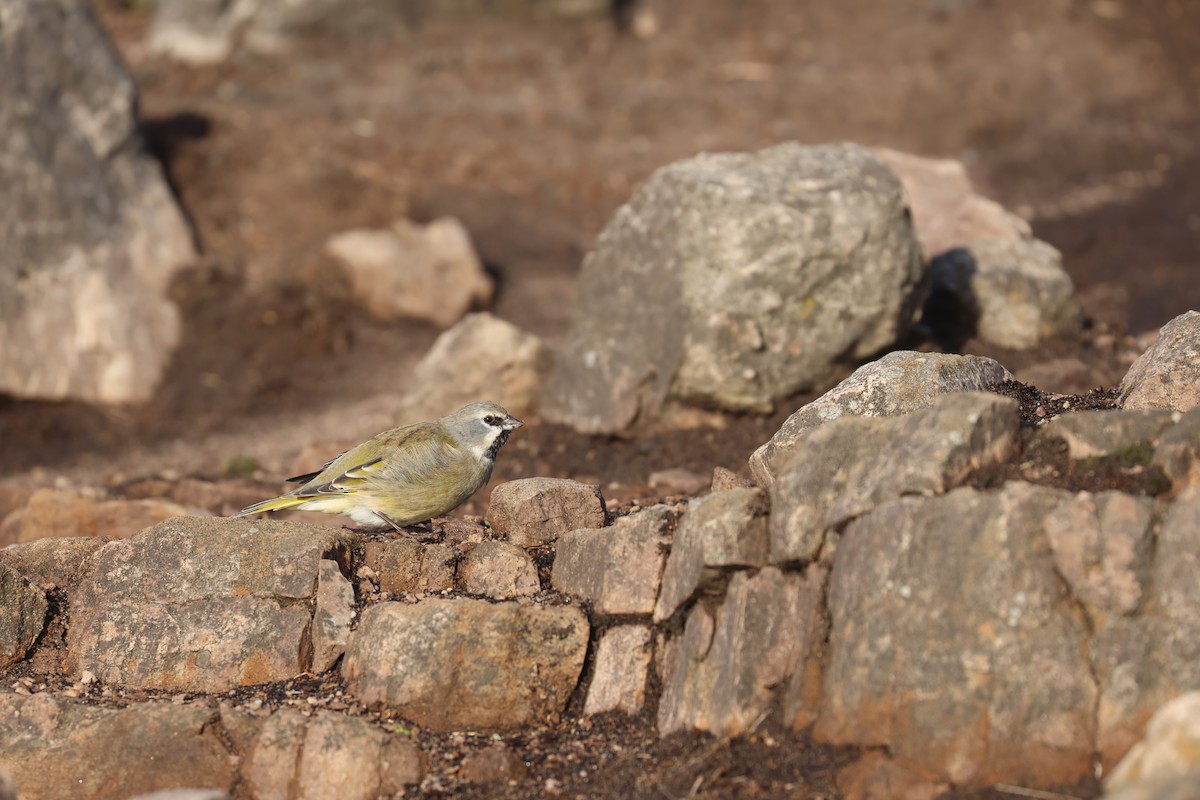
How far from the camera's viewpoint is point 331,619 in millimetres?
6504

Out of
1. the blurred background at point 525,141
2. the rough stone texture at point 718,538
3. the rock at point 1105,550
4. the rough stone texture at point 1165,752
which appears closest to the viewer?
the rough stone texture at point 1165,752

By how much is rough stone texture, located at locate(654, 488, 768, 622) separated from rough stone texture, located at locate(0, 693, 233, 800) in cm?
215

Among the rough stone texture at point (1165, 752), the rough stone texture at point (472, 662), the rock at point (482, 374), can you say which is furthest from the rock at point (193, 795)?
the rock at point (482, 374)

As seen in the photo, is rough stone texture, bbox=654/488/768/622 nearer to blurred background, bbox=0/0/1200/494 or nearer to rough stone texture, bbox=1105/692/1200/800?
rough stone texture, bbox=1105/692/1200/800

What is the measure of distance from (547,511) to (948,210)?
24.6ft

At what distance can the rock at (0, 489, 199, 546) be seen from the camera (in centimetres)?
917

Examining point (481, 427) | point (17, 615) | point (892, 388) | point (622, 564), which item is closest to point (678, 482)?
point (481, 427)

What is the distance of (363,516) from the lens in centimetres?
746

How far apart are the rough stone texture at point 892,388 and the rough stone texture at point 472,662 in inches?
52.1

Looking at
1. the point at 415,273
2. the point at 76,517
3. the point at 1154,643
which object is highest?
the point at 1154,643

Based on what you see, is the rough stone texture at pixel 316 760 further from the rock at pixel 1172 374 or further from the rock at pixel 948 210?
the rock at pixel 948 210

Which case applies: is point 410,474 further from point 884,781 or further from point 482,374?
point 482,374

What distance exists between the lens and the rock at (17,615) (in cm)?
655

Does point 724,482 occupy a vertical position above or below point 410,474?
above
